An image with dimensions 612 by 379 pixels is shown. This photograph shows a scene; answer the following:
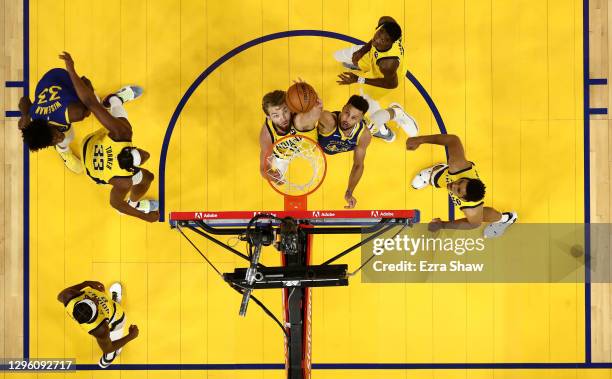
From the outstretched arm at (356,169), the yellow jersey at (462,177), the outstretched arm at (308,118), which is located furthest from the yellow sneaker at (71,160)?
the yellow jersey at (462,177)

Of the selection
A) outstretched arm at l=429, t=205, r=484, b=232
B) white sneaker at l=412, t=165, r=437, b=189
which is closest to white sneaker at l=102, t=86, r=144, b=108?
white sneaker at l=412, t=165, r=437, b=189

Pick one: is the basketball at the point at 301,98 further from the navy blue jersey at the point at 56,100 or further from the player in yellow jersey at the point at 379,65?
the navy blue jersey at the point at 56,100

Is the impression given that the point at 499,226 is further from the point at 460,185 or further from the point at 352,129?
the point at 352,129

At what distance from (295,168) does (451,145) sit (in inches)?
68.0

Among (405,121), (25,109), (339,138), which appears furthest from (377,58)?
(25,109)

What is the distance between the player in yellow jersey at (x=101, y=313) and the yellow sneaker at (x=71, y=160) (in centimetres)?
135

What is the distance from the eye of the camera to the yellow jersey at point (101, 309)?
5512mm

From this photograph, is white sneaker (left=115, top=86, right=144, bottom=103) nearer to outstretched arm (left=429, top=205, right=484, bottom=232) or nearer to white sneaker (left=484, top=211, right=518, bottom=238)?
outstretched arm (left=429, top=205, right=484, bottom=232)

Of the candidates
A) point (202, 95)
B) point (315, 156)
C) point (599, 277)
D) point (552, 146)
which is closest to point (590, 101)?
point (552, 146)

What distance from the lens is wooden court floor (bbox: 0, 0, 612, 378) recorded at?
243 inches

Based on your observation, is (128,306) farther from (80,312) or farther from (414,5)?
(414,5)

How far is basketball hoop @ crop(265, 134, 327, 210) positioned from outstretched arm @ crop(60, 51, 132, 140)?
1.54 metres

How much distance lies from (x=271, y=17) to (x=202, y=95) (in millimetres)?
1266

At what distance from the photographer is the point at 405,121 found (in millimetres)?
5949
